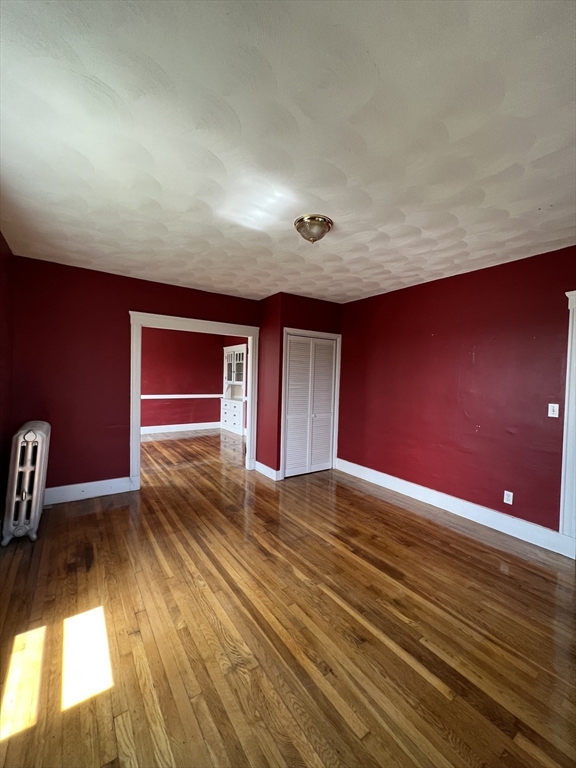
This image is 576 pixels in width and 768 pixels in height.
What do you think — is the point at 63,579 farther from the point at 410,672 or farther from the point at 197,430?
the point at 197,430

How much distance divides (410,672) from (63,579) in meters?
2.28

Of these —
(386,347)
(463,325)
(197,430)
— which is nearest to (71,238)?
(386,347)

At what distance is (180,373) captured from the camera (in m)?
7.37

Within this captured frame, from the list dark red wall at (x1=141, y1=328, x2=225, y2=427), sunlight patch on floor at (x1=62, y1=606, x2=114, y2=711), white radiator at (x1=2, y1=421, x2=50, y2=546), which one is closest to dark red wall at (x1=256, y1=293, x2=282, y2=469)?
white radiator at (x1=2, y1=421, x2=50, y2=546)

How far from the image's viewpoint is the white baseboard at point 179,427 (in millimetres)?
7081

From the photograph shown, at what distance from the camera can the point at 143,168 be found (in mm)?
1749

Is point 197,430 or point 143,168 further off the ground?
point 143,168

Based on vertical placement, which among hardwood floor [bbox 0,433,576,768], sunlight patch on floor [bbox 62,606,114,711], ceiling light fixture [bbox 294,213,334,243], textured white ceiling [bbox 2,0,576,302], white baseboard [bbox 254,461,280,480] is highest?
textured white ceiling [bbox 2,0,576,302]

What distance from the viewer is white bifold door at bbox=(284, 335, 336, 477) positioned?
176 inches

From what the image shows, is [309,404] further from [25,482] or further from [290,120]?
[290,120]

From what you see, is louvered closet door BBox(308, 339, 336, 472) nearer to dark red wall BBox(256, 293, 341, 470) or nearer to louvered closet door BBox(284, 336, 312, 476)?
louvered closet door BBox(284, 336, 312, 476)

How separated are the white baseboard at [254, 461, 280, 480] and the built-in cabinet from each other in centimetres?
246

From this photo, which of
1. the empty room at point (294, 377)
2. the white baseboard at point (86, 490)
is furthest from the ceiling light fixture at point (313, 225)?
the white baseboard at point (86, 490)

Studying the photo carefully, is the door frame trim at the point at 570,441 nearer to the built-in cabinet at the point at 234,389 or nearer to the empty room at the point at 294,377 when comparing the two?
the empty room at the point at 294,377
